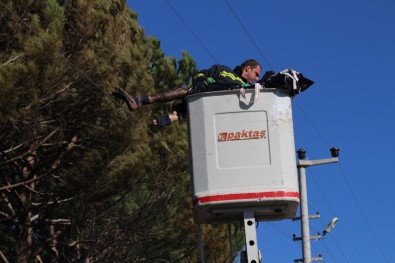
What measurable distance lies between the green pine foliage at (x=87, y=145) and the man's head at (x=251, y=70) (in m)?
5.44

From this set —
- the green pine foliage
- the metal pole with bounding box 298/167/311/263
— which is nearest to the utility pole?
the metal pole with bounding box 298/167/311/263

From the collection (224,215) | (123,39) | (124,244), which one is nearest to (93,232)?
(124,244)

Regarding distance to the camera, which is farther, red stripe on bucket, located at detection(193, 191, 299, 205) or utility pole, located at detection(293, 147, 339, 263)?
utility pole, located at detection(293, 147, 339, 263)

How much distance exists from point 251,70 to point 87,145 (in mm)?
8308

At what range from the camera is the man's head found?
20.0ft

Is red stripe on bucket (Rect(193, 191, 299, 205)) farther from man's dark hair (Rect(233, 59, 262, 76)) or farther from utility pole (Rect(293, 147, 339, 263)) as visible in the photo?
utility pole (Rect(293, 147, 339, 263))

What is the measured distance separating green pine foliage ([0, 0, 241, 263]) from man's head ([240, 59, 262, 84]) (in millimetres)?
5437

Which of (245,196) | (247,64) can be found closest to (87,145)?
(247,64)

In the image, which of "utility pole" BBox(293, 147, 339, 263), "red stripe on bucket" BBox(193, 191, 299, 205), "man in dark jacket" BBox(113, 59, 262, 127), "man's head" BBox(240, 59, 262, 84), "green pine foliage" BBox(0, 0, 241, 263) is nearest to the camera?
"red stripe on bucket" BBox(193, 191, 299, 205)

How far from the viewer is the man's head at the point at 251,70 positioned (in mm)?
6082

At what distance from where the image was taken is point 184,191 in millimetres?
15531

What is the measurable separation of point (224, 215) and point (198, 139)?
592mm

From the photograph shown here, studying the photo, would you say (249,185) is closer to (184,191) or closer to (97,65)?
(97,65)

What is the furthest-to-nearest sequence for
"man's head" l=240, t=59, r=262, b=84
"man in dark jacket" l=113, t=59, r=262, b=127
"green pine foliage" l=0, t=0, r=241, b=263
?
1. "green pine foliage" l=0, t=0, r=241, b=263
2. "man's head" l=240, t=59, r=262, b=84
3. "man in dark jacket" l=113, t=59, r=262, b=127
